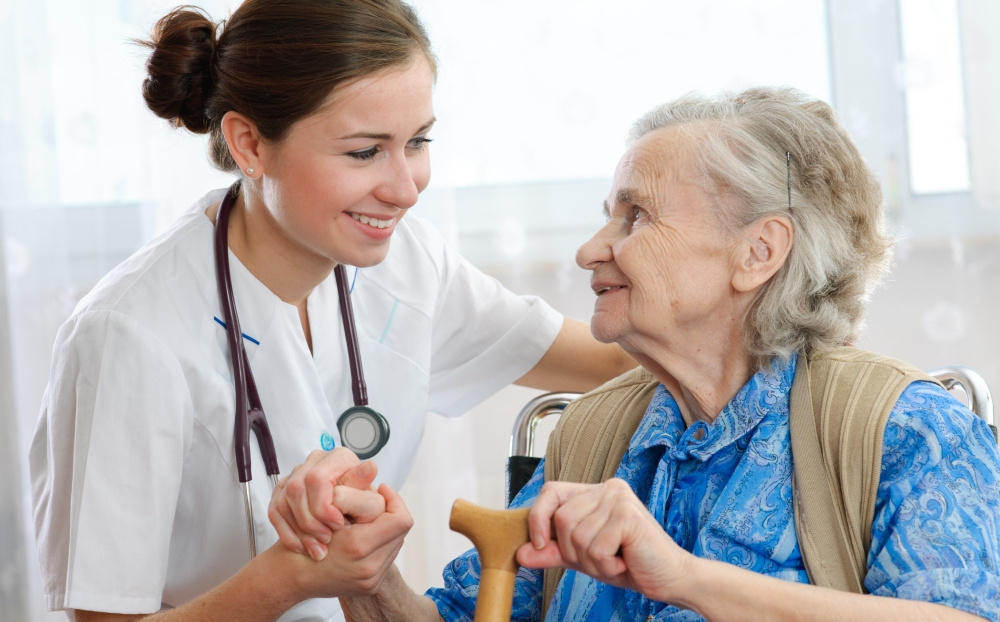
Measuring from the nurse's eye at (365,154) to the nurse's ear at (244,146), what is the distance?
14cm

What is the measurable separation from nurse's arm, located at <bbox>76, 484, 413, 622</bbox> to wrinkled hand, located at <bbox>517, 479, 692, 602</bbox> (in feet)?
0.65

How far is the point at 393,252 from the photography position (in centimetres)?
161

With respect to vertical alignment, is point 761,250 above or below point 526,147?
below

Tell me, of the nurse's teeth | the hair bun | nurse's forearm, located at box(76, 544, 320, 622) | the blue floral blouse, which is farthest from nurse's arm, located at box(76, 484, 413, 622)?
the hair bun

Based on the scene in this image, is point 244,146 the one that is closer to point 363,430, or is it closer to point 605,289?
point 363,430

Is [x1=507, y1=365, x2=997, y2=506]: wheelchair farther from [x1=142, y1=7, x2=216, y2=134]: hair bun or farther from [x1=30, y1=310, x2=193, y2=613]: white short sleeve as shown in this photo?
[x1=142, y1=7, x2=216, y2=134]: hair bun

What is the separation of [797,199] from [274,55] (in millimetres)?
710

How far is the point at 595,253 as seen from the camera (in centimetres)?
120

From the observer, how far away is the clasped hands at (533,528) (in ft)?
2.81

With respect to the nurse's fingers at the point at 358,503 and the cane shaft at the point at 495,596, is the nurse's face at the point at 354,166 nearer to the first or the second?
the nurse's fingers at the point at 358,503

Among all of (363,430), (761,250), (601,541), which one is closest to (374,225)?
(363,430)

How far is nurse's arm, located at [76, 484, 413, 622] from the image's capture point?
1026 mm

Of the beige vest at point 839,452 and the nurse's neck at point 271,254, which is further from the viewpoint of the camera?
the nurse's neck at point 271,254

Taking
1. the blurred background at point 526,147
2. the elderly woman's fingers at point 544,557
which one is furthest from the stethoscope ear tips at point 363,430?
the blurred background at point 526,147
